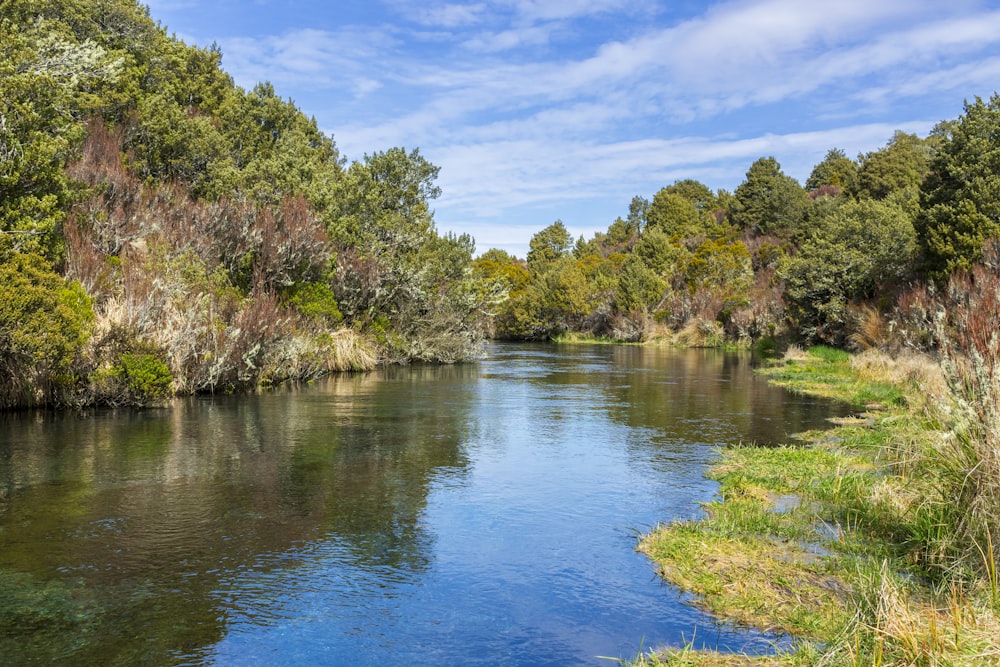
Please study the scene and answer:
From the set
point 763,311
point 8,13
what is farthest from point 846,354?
point 8,13

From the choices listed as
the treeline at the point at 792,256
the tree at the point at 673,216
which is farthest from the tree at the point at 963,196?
the tree at the point at 673,216

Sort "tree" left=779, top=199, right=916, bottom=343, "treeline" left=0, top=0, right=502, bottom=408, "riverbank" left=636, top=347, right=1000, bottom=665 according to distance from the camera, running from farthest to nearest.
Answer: "tree" left=779, top=199, right=916, bottom=343 → "treeline" left=0, top=0, right=502, bottom=408 → "riverbank" left=636, top=347, right=1000, bottom=665

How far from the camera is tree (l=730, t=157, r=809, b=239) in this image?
92.1m

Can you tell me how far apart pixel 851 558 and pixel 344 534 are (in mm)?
6179

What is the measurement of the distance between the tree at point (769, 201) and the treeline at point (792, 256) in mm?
183

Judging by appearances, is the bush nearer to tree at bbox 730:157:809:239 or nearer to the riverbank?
the riverbank

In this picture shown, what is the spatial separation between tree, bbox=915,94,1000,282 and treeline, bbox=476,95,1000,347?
2.5 inches

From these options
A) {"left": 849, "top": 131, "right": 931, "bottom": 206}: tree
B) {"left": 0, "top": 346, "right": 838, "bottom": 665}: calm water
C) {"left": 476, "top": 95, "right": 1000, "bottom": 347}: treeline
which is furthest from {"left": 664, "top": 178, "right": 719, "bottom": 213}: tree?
{"left": 0, "top": 346, "right": 838, "bottom": 665}: calm water

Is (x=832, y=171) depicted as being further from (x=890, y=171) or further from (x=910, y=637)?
(x=910, y=637)

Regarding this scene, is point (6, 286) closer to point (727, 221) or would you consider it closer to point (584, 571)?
point (584, 571)

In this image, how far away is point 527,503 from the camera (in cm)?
1216

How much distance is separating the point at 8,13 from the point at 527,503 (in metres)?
31.1

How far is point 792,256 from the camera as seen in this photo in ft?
257

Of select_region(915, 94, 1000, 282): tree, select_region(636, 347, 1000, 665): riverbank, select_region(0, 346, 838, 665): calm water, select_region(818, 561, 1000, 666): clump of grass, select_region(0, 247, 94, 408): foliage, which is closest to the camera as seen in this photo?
select_region(818, 561, 1000, 666): clump of grass
